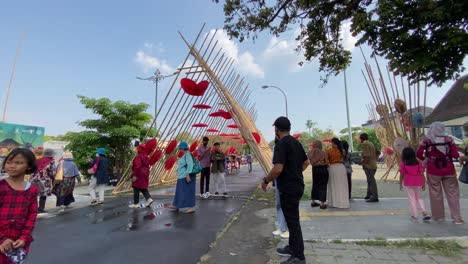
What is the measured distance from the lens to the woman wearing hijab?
545 cm

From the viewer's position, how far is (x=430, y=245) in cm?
432

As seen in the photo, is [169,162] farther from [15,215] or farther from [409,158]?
[15,215]

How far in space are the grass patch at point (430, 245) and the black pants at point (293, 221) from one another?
1.26 metres

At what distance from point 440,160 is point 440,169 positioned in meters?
0.16

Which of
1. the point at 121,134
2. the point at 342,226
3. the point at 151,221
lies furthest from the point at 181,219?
the point at 121,134

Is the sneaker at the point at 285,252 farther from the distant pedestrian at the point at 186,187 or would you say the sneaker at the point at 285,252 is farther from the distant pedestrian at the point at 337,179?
the distant pedestrian at the point at 186,187

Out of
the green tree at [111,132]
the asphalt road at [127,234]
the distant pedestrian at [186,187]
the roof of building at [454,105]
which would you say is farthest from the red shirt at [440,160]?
the roof of building at [454,105]

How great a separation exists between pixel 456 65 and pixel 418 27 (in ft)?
2.48

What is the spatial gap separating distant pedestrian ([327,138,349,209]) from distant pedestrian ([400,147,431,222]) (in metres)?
1.35

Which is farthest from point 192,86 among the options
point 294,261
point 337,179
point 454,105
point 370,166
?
point 454,105

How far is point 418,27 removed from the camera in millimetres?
4336

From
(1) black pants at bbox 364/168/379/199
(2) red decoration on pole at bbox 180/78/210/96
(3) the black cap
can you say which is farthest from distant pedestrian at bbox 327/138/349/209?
(2) red decoration on pole at bbox 180/78/210/96

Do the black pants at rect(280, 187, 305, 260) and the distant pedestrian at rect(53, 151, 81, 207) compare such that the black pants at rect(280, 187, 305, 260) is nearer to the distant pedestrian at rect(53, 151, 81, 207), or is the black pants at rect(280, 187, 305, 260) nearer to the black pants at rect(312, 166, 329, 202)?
the black pants at rect(312, 166, 329, 202)

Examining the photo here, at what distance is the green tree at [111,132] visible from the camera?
599 inches
